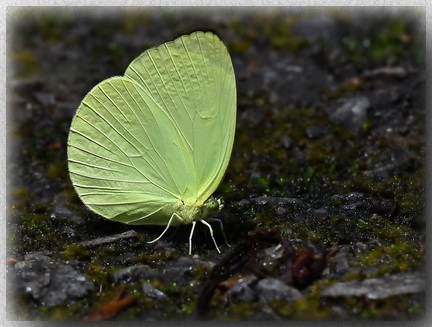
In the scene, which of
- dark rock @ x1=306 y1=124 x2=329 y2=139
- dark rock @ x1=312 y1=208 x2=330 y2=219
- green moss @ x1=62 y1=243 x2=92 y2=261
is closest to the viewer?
green moss @ x1=62 y1=243 x2=92 y2=261

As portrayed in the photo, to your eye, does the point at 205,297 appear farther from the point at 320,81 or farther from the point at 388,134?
the point at 320,81

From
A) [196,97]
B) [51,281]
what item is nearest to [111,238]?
[51,281]

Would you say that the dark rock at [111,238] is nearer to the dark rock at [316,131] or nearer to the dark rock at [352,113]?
the dark rock at [316,131]

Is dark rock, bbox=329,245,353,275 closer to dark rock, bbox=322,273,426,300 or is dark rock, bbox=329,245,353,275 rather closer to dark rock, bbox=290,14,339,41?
dark rock, bbox=322,273,426,300

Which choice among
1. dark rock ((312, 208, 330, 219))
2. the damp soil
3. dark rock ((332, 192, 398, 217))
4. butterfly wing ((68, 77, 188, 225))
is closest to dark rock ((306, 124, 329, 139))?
the damp soil

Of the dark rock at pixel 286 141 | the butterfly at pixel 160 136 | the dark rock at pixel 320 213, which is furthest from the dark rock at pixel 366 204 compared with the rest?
the butterfly at pixel 160 136

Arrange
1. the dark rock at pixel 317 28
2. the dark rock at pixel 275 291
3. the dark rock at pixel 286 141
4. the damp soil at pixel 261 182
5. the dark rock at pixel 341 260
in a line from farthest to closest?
1. the dark rock at pixel 317 28
2. the dark rock at pixel 286 141
3. the dark rock at pixel 341 260
4. the damp soil at pixel 261 182
5. the dark rock at pixel 275 291
